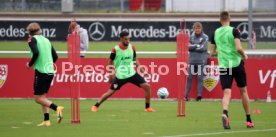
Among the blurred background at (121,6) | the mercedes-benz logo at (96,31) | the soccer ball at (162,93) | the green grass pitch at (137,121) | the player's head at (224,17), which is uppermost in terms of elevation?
the blurred background at (121,6)

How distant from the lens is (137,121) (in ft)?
51.6

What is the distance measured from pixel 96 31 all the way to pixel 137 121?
21216 mm

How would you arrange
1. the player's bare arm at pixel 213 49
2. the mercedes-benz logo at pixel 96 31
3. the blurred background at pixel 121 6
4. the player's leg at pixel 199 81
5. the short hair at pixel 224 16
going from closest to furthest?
the short hair at pixel 224 16, the player's bare arm at pixel 213 49, the player's leg at pixel 199 81, the mercedes-benz logo at pixel 96 31, the blurred background at pixel 121 6

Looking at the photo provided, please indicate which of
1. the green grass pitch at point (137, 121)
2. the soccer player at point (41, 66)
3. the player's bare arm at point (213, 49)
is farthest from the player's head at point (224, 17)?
the soccer player at point (41, 66)

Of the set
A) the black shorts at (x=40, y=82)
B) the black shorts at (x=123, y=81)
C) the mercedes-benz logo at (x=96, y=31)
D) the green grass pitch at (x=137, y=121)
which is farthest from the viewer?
the mercedes-benz logo at (x=96, y=31)

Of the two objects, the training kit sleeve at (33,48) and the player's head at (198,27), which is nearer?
the training kit sleeve at (33,48)

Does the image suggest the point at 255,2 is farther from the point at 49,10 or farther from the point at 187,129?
the point at 187,129

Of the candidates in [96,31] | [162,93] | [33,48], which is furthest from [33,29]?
[96,31]

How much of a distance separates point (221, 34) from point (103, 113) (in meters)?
4.17

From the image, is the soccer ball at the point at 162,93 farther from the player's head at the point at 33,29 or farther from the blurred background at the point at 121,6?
the blurred background at the point at 121,6

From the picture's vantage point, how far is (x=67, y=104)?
20.0m

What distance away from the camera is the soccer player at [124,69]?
1761cm

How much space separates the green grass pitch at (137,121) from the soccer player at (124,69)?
0.49m

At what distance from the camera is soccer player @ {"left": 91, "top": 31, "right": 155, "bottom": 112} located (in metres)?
17.6
